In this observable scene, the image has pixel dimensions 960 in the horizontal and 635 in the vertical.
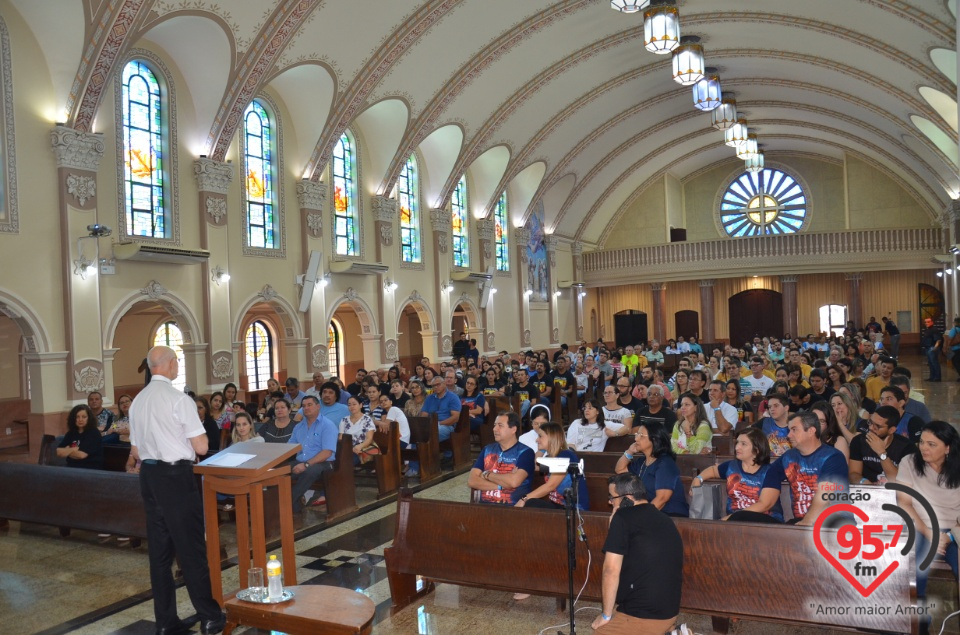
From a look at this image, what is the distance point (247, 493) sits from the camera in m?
5.18

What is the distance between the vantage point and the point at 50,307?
1096cm

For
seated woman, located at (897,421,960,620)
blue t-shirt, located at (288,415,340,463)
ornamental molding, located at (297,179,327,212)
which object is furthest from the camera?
ornamental molding, located at (297,179,327,212)

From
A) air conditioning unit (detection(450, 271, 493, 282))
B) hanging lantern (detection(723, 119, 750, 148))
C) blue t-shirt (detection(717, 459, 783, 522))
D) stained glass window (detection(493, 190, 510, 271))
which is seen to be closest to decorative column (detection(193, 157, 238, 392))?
air conditioning unit (detection(450, 271, 493, 282))

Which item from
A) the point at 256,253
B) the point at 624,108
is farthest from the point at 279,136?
the point at 624,108

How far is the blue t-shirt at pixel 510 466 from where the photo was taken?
5816mm

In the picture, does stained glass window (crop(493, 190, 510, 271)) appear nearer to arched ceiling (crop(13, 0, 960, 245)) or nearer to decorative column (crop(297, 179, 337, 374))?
arched ceiling (crop(13, 0, 960, 245))

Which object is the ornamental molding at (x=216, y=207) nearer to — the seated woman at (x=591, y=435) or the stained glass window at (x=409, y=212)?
the stained glass window at (x=409, y=212)

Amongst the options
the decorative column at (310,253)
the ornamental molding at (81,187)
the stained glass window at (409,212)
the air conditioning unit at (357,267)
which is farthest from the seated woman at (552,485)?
the stained glass window at (409,212)

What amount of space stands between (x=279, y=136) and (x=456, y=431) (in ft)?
25.8

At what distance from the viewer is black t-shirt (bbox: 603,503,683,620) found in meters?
3.77

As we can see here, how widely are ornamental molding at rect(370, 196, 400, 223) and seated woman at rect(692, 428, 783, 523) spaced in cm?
1322

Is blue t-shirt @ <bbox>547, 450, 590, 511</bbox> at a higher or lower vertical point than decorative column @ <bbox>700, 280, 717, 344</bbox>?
lower

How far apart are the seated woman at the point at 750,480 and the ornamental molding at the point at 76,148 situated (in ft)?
33.3

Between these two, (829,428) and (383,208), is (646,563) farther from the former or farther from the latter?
(383,208)
